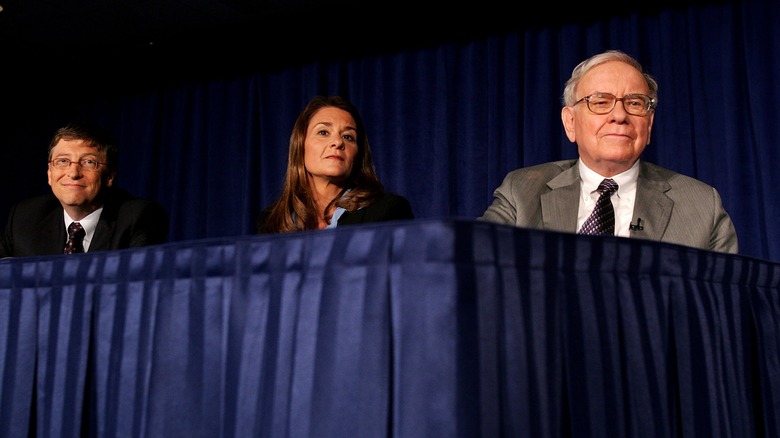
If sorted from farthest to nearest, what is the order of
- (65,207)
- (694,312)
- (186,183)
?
(186,183)
(65,207)
(694,312)

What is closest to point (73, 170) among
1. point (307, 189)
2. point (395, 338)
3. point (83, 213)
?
point (83, 213)

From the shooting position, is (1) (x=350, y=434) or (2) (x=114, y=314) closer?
(1) (x=350, y=434)

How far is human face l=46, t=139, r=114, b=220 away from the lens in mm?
2236

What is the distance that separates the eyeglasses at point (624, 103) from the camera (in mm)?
1782

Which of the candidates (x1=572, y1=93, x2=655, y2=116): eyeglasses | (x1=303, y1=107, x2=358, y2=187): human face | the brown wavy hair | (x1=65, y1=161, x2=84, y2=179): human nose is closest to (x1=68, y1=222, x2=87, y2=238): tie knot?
(x1=65, y1=161, x2=84, y2=179): human nose

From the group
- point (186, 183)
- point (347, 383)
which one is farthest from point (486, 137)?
point (347, 383)

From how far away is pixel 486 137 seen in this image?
390 centimetres

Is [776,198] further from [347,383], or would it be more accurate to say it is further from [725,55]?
[347,383]

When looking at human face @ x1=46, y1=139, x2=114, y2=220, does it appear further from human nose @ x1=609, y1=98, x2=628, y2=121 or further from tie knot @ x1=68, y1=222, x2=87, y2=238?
human nose @ x1=609, y1=98, x2=628, y2=121

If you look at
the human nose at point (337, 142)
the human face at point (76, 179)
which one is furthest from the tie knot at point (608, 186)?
the human face at point (76, 179)

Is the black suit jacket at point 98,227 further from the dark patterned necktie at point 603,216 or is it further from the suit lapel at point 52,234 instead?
the dark patterned necktie at point 603,216

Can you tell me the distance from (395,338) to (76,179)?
1.73 metres

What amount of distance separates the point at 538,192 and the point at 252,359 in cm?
99

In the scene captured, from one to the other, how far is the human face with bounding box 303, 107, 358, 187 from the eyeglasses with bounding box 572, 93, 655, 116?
75 cm
